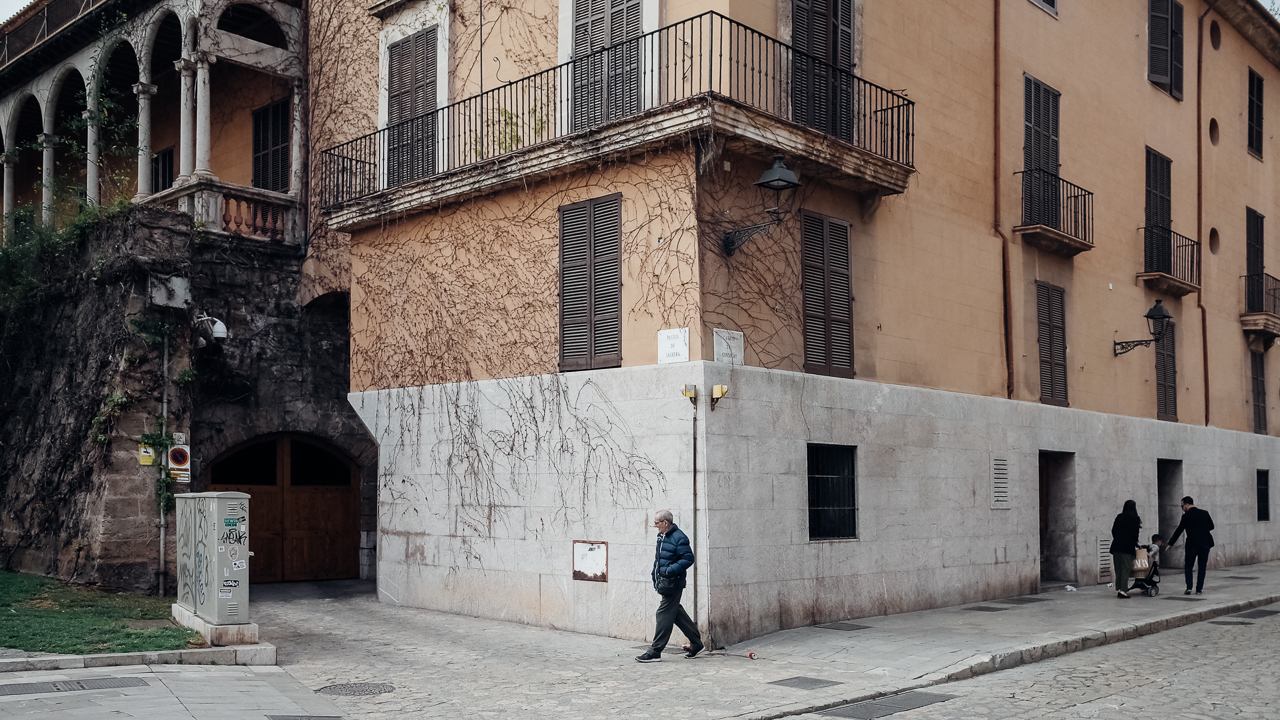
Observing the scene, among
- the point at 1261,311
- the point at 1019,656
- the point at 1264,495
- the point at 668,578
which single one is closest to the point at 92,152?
the point at 668,578

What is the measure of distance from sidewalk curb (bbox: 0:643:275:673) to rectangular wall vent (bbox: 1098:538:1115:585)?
1399 cm

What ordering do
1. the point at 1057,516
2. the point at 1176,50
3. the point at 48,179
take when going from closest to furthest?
the point at 1057,516, the point at 48,179, the point at 1176,50

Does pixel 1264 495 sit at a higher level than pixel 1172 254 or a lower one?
lower

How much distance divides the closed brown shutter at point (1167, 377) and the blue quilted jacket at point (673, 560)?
45.7 ft

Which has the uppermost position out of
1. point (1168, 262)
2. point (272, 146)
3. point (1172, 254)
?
point (272, 146)

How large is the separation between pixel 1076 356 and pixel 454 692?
1330 cm

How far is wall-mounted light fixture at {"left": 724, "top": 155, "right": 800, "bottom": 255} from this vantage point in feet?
40.9

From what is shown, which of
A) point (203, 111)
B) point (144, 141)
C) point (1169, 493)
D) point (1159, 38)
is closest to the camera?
point (203, 111)

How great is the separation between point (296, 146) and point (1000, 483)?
41.3 feet

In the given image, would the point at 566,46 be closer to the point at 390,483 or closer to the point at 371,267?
the point at 371,267

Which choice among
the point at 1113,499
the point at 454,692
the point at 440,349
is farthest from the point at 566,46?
the point at 1113,499

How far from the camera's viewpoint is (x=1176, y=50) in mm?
23406

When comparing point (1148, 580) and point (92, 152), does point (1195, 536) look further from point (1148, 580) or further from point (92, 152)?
point (92, 152)

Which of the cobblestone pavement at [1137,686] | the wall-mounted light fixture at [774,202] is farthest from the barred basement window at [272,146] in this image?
the cobblestone pavement at [1137,686]
